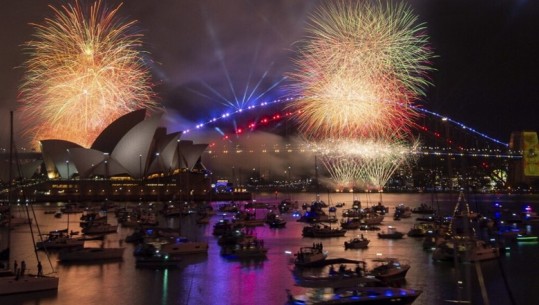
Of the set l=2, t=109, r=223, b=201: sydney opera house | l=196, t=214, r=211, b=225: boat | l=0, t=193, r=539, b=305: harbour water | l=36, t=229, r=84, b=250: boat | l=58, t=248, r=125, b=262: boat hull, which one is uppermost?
l=2, t=109, r=223, b=201: sydney opera house

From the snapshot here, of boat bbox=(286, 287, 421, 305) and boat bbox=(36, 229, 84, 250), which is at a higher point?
boat bbox=(36, 229, 84, 250)

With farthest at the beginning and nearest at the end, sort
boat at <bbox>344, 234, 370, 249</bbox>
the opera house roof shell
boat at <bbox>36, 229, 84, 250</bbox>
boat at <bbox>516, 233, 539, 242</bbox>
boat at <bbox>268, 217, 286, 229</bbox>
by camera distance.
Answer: the opera house roof shell < boat at <bbox>268, 217, 286, 229</bbox> < boat at <bbox>516, 233, 539, 242</bbox> < boat at <bbox>344, 234, 370, 249</bbox> < boat at <bbox>36, 229, 84, 250</bbox>

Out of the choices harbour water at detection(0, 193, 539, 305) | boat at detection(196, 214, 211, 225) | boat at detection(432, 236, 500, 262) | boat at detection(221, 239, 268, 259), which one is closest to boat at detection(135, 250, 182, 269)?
harbour water at detection(0, 193, 539, 305)

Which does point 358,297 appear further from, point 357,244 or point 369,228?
point 369,228

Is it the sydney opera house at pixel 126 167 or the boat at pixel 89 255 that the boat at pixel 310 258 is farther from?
the sydney opera house at pixel 126 167

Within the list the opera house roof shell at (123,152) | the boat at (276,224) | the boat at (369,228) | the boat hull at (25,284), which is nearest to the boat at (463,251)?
the boat at (369,228)

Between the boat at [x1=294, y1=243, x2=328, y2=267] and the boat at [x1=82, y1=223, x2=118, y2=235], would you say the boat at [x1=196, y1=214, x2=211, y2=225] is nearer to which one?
the boat at [x1=82, y1=223, x2=118, y2=235]

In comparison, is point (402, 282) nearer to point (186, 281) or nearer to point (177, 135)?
point (186, 281)

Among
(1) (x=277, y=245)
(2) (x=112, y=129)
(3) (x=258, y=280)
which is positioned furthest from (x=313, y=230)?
(2) (x=112, y=129)
